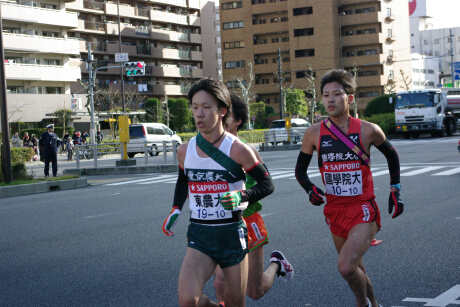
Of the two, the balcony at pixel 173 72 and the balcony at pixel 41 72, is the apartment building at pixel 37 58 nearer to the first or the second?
the balcony at pixel 41 72

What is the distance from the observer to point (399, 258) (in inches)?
249

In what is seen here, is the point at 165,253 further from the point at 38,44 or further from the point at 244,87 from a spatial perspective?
the point at 244,87

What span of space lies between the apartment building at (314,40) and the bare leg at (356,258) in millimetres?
70137

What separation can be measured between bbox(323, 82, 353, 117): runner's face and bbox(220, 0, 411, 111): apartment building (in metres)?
69.7

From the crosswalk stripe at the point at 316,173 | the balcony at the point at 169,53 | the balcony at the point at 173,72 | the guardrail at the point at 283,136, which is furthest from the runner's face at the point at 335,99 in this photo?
the balcony at the point at 169,53

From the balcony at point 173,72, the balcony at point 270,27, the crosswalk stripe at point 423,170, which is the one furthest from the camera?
the balcony at point 270,27

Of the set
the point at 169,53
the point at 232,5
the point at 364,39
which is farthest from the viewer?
the point at 232,5

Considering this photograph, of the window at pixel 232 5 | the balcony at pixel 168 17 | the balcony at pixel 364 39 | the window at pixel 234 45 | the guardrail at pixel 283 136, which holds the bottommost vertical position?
the guardrail at pixel 283 136

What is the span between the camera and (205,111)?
365 cm

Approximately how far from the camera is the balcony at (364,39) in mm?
75938

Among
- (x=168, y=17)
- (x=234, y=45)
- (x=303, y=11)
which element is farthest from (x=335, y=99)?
(x=234, y=45)

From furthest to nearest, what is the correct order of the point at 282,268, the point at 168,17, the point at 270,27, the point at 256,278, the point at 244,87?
1. the point at 270,27
2. the point at 168,17
3. the point at 244,87
4. the point at 282,268
5. the point at 256,278

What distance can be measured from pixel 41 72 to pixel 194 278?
51.2 metres

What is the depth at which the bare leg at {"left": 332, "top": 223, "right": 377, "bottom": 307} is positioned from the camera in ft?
12.9
